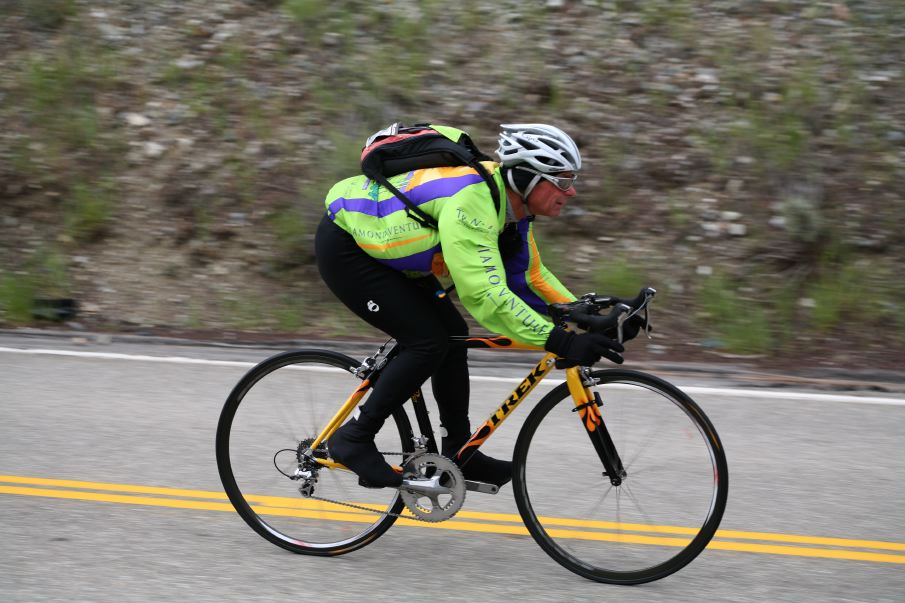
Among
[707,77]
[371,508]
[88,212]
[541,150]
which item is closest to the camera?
[541,150]

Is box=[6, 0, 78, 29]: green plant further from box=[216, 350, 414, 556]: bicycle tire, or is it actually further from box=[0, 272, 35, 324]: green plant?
box=[216, 350, 414, 556]: bicycle tire

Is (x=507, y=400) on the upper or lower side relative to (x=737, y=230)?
upper

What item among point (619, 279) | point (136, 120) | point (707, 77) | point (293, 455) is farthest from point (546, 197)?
point (136, 120)

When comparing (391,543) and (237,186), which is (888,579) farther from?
(237,186)

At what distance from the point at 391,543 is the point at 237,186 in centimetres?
577

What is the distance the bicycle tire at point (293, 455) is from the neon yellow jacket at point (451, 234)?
0.63 meters

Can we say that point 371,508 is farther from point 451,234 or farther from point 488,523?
point 451,234

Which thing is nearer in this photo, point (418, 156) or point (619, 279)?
point (418, 156)

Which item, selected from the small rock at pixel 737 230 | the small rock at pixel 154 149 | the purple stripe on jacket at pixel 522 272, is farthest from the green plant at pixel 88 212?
the purple stripe on jacket at pixel 522 272

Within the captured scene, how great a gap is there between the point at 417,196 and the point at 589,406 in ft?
3.60

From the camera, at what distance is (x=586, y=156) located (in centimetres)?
952

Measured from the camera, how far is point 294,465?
4.79 metres

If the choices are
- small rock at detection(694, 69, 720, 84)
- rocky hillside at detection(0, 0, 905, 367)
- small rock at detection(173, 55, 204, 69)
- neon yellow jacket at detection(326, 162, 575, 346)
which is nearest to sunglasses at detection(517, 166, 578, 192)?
neon yellow jacket at detection(326, 162, 575, 346)

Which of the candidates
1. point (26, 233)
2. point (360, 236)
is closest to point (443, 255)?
point (360, 236)
